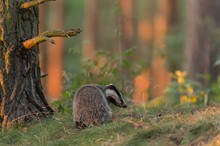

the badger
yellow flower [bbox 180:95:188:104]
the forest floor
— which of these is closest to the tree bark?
the forest floor

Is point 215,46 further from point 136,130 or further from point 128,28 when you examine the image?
point 128,28

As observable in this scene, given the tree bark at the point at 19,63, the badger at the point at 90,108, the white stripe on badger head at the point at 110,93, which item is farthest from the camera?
the white stripe on badger head at the point at 110,93

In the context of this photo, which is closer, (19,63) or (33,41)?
(33,41)

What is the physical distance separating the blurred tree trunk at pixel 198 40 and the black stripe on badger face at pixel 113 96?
897 cm

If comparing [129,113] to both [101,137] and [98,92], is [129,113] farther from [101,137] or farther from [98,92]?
[101,137]

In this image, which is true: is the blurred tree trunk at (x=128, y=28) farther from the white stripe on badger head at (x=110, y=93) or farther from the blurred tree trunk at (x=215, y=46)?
the white stripe on badger head at (x=110, y=93)

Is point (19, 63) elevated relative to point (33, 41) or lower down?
lower down

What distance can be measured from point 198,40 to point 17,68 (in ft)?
35.9

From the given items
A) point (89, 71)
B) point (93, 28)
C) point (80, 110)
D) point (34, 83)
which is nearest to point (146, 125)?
point (80, 110)

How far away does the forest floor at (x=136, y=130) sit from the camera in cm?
700

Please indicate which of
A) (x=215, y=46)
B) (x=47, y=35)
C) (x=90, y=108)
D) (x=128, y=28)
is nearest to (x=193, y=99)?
(x=90, y=108)

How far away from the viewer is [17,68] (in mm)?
8922

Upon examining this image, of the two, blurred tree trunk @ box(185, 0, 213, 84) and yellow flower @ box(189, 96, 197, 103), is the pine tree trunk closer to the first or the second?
yellow flower @ box(189, 96, 197, 103)

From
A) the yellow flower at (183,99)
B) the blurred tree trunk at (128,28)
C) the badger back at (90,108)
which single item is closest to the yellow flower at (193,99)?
the yellow flower at (183,99)
